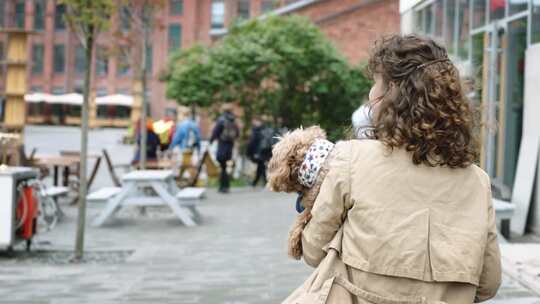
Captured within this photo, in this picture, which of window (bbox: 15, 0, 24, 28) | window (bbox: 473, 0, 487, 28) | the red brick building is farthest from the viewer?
window (bbox: 15, 0, 24, 28)

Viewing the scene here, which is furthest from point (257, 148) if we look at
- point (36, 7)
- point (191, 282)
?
point (36, 7)

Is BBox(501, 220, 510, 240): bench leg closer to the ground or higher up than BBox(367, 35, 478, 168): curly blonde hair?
closer to the ground

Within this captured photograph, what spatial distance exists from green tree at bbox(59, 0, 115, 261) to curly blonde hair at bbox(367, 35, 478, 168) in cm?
748

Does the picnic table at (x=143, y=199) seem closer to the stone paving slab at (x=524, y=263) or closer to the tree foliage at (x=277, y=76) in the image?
the stone paving slab at (x=524, y=263)

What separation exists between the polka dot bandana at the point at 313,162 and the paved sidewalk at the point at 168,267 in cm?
293

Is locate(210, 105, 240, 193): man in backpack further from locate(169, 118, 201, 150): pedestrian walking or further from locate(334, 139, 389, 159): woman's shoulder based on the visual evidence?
locate(334, 139, 389, 159): woman's shoulder

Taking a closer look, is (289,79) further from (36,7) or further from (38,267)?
(36,7)

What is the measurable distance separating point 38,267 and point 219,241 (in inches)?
102

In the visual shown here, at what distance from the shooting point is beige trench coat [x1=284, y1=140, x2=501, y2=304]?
250 cm

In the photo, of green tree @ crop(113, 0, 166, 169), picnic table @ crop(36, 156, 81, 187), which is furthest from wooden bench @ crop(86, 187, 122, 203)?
picnic table @ crop(36, 156, 81, 187)

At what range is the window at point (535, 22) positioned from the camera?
12.1 meters

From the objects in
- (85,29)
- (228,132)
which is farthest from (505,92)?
(228,132)

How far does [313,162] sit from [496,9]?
1184cm

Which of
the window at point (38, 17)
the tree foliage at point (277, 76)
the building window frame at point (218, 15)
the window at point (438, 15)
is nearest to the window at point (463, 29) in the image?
the window at point (438, 15)
